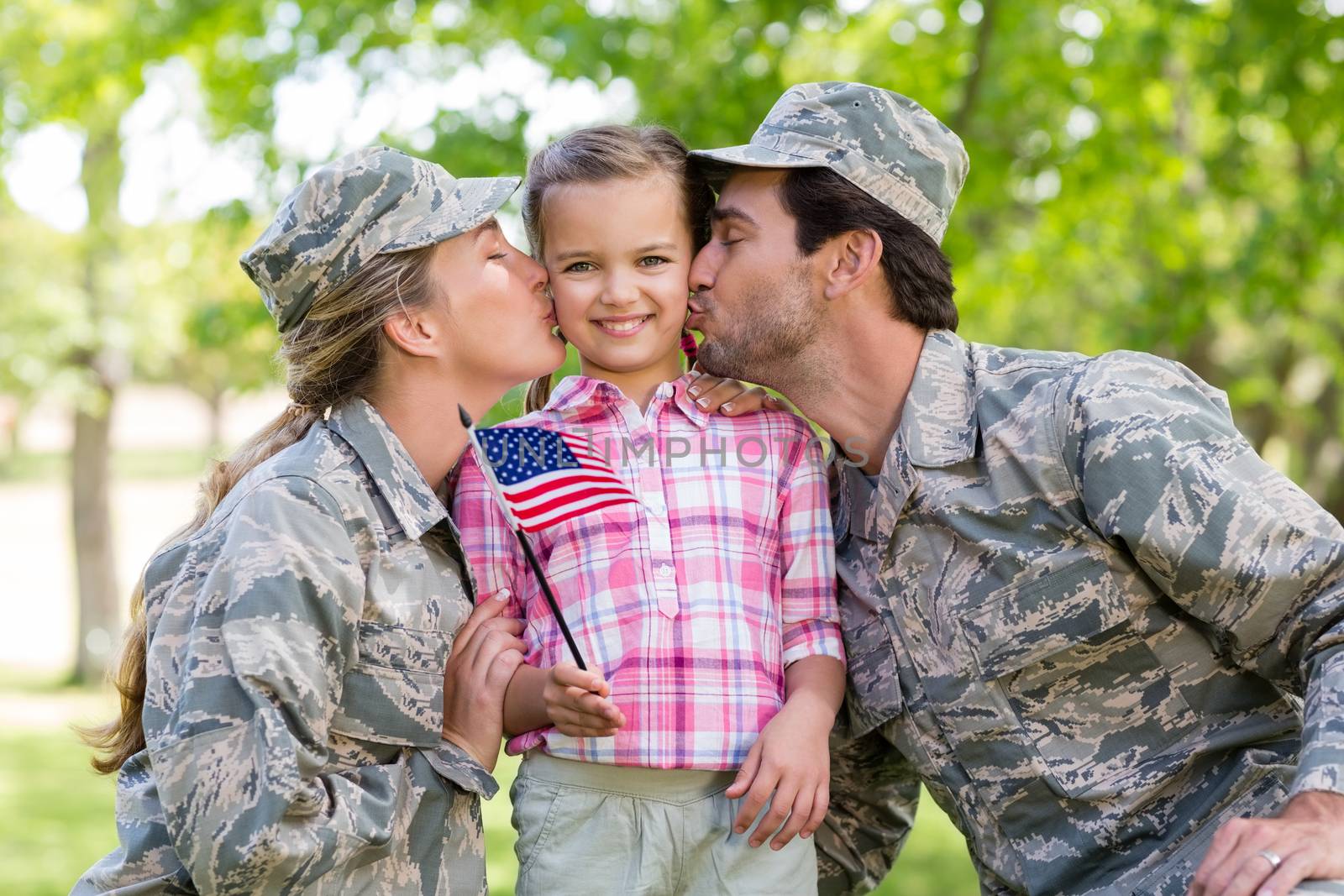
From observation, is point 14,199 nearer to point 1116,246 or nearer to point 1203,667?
point 1116,246

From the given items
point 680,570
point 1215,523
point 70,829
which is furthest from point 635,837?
point 70,829

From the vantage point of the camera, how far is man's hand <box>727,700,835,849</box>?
116 inches

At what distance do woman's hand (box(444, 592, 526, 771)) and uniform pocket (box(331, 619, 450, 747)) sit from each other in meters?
0.06

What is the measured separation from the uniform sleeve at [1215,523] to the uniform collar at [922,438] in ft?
0.96

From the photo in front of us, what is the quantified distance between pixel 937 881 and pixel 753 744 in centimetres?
601

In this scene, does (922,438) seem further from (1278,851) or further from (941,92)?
(941,92)

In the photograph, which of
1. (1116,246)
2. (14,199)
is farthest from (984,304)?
(14,199)

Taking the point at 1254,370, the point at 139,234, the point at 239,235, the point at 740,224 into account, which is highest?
the point at 740,224

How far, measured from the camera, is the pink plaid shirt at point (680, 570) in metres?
3.03

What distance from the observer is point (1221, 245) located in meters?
12.4

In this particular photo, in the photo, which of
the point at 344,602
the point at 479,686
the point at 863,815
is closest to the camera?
the point at 344,602

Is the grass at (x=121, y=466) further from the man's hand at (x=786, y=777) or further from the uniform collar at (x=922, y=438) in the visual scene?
the man's hand at (x=786, y=777)

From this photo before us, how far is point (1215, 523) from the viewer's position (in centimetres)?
283

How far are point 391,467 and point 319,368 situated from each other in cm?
33
